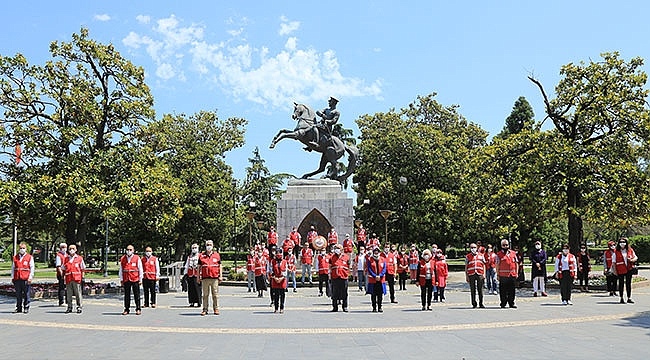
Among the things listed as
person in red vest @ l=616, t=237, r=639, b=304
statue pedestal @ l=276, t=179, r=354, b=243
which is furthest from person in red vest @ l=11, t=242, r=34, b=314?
person in red vest @ l=616, t=237, r=639, b=304

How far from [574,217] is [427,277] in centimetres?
991

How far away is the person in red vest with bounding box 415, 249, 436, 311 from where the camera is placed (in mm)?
16422

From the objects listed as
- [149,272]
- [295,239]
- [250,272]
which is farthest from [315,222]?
[149,272]

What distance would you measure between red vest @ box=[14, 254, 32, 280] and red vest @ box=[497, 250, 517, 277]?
12045mm

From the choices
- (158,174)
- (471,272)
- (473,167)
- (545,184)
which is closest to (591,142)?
(545,184)

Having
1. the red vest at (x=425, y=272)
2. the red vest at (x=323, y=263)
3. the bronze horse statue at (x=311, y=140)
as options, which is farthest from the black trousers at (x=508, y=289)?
the bronze horse statue at (x=311, y=140)

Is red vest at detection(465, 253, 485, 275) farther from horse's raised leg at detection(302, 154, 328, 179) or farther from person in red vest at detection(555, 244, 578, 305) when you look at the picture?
horse's raised leg at detection(302, 154, 328, 179)

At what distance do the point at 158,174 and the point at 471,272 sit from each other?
10859 mm

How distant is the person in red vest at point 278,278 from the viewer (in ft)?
51.4

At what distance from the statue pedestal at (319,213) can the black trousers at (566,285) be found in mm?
12036

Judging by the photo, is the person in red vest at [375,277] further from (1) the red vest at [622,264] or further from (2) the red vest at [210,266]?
(1) the red vest at [622,264]

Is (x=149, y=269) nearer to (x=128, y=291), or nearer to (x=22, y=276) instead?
(x=128, y=291)

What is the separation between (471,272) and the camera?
17.3 meters

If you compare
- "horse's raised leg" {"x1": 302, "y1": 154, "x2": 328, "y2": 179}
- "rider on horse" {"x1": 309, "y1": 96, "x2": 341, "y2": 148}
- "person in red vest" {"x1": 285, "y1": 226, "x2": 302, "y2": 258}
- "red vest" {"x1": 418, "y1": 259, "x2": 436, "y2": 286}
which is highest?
"rider on horse" {"x1": 309, "y1": 96, "x2": 341, "y2": 148}
